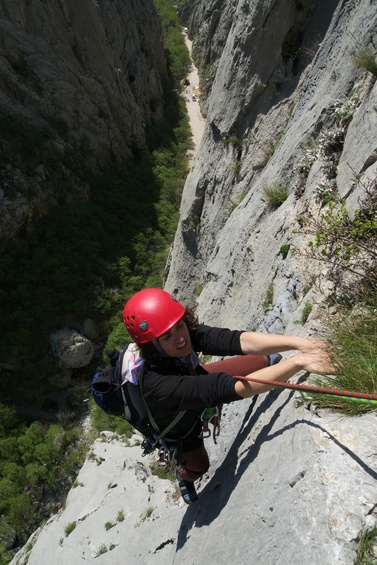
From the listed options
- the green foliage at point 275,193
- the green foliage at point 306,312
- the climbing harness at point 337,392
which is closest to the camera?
the climbing harness at point 337,392

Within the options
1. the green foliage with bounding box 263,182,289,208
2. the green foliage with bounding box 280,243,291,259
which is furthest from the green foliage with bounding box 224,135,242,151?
the green foliage with bounding box 280,243,291,259

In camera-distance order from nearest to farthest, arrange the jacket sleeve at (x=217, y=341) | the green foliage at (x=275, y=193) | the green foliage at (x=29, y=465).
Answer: the jacket sleeve at (x=217, y=341), the green foliage at (x=275, y=193), the green foliage at (x=29, y=465)

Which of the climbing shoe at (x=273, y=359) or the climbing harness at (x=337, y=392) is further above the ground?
the climbing harness at (x=337, y=392)

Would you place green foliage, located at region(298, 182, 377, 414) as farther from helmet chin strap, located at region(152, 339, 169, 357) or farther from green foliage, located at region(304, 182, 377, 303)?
helmet chin strap, located at region(152, 339, 169, 357)

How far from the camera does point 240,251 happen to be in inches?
285

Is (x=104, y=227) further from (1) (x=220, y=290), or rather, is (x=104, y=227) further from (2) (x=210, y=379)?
(2) (x=210, y=379)

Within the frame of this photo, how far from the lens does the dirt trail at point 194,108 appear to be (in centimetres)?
3288

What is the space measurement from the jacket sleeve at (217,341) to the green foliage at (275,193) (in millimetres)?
3785

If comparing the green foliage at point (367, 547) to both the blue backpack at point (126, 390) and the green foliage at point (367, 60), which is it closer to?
the blue backpack at point (126, 390)

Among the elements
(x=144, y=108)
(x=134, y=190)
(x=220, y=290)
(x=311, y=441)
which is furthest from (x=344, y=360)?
(x=144, y=108)

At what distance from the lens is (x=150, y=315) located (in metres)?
2.81

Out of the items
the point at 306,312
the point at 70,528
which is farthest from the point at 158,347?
the point at 70,528

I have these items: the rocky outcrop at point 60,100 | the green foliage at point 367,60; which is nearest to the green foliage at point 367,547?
the green foliage at point 367,60

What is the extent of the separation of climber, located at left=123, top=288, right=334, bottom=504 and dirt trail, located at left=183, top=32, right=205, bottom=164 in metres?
30.2
